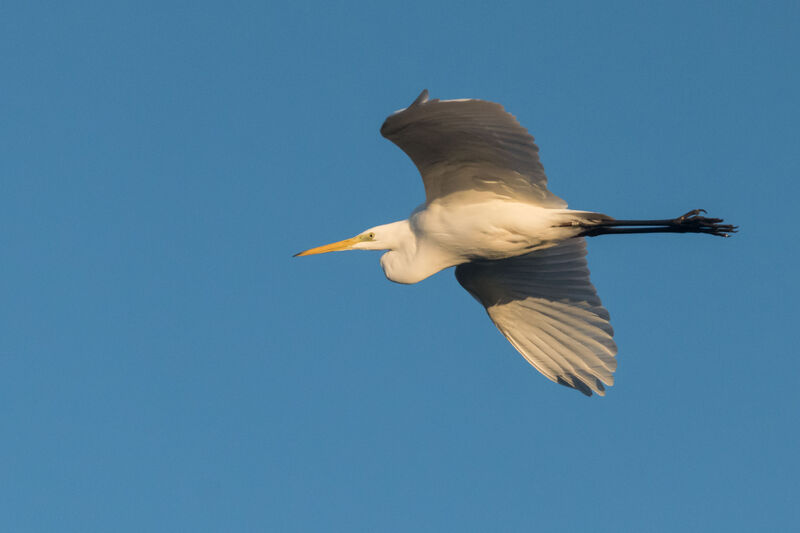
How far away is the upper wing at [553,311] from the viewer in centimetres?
1072

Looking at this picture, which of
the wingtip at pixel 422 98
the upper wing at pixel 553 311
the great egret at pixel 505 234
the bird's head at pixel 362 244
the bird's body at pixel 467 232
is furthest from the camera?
the upper wing at pixel 553 311

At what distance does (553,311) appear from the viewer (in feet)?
35.9

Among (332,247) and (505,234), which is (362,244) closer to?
(332,247)

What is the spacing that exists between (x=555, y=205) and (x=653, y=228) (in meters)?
1.00

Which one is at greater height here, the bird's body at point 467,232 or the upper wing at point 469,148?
the upper wing at point 469,148

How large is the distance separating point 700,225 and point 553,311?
1.91m

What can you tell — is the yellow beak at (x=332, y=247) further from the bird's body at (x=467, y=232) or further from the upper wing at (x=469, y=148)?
the upper wing at (x=469, y=148)

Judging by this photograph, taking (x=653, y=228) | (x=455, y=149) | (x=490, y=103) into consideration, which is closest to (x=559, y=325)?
(x=653, y=228)

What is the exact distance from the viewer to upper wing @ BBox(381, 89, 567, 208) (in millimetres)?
8336

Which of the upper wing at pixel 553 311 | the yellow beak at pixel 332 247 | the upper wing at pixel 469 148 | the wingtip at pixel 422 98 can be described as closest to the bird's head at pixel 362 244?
the yellow beak at pixel 332 247

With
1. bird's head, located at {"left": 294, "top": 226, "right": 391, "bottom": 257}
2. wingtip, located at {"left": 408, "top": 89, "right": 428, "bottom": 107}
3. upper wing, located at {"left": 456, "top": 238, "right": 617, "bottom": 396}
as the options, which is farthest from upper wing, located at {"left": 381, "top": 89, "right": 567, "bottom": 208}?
upper wing, located at {"left": 456, "top": 238, "right": 617, "bottom": 396}

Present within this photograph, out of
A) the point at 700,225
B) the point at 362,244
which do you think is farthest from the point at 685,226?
the point at 362,244

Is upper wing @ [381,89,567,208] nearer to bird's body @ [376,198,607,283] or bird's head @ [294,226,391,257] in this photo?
bird's body @ [376,198,607,283]

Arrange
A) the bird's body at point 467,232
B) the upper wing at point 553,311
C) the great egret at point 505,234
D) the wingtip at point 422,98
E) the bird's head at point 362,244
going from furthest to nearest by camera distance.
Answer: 1. the upper wing at point 553,311
2. the bird's head at point 362,244
3. the bird's body at point 467,232
4. the great egret at point 505,234
5. the wingtip at point 422,98
